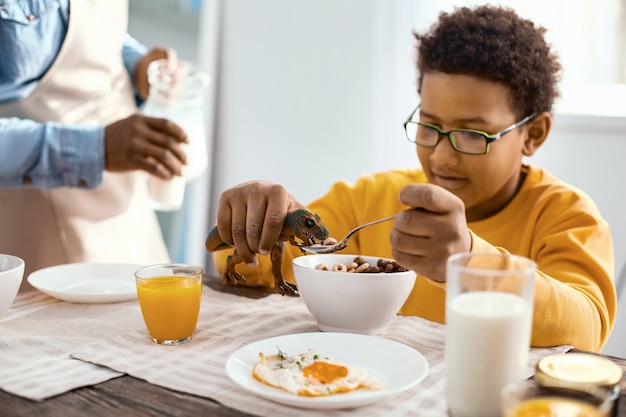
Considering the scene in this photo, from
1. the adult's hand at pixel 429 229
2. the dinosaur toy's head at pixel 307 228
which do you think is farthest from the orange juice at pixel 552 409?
the dinosaur toy's head at pixel 307 228

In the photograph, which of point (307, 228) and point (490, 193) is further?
point (490, 193)

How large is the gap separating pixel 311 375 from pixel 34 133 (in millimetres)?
1087

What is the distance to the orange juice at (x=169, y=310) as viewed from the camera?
105cm

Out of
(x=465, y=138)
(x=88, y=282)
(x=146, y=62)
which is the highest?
(x=146, y=62)

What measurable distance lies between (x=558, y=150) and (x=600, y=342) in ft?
3.08

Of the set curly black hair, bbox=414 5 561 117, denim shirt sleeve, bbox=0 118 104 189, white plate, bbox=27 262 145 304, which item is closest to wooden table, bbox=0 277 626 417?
white plate, bbox=27 262 145 304

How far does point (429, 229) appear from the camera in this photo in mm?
972

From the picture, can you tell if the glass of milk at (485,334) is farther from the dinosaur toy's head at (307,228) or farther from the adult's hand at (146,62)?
the adult's hand at (146,62)

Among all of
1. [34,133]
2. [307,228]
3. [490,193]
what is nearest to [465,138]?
[490,193]

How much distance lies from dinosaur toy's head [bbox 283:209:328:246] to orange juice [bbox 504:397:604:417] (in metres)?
0.51

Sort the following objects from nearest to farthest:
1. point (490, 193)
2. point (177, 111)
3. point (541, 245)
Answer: point (541, 245) < point (490, 193) < point (177, 111)

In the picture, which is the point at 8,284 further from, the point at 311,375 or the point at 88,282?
the point at 311,375

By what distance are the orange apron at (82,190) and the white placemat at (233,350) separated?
2.15 feet

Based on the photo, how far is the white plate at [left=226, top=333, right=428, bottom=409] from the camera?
2.61ft
